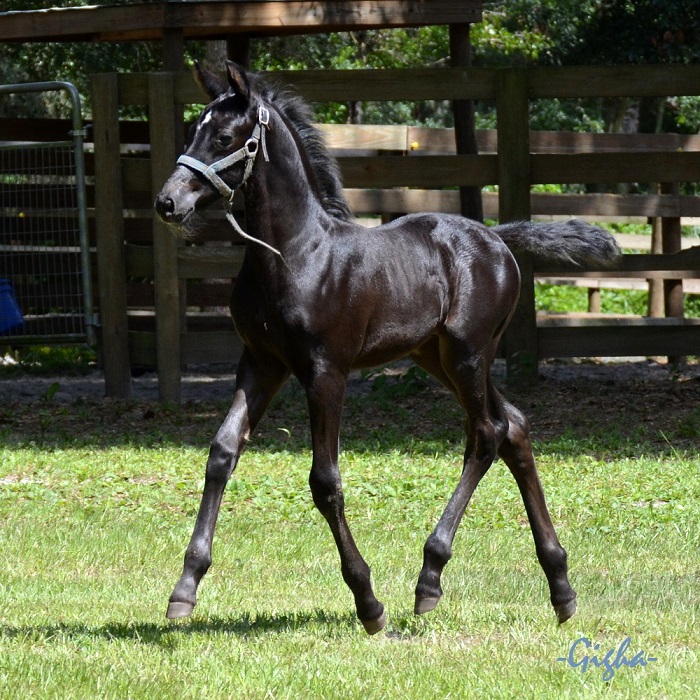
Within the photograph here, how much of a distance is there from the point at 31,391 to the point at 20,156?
7.75 ft

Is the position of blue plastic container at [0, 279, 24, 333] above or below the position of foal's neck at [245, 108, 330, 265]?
below

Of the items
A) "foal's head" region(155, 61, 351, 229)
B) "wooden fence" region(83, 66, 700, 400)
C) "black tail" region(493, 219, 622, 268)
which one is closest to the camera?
"foal's head" region(155, 61, 351, 229)

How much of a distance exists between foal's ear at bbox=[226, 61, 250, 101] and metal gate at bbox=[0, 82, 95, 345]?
6.72 m

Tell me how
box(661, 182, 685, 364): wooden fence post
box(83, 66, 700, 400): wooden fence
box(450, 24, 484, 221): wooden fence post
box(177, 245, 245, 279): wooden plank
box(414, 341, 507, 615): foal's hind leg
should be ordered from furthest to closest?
box(661, 182, 685, 364): wooden fence post → box(450, 24, 484, 221): wooden fence post → box(177, 245, 245, 279): wooden plank → box(83, 66, 700, 400): wooden fence → box(414, 341, 507, 615): foal's hind leg

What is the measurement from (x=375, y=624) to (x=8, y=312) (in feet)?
24.8

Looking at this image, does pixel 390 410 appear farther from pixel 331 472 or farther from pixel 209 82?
pixel 209 82

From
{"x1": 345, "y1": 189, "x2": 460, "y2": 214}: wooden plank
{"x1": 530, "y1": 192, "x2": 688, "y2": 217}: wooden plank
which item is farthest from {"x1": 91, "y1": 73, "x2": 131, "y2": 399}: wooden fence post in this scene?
{"x1": 530, "y1": 192, "x2": 688, "y2": 217}: wooden plank

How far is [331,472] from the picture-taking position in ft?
14.7

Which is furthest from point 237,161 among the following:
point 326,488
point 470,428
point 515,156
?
point 515,156

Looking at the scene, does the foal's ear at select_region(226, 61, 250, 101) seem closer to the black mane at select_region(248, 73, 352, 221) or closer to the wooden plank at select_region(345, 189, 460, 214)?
the black mane at select_region(248, 73, 352, 221)

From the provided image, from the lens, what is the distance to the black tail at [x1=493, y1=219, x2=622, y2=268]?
545 cm

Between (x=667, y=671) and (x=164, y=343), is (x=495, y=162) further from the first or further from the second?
(x=667, y=671)

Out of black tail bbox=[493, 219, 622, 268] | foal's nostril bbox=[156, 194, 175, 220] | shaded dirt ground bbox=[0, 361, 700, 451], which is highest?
foal's nostril bbox=[156, 194, 175, 220]

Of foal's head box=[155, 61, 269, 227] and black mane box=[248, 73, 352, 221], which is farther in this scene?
black mane box=[248, 73, 352, 221]
